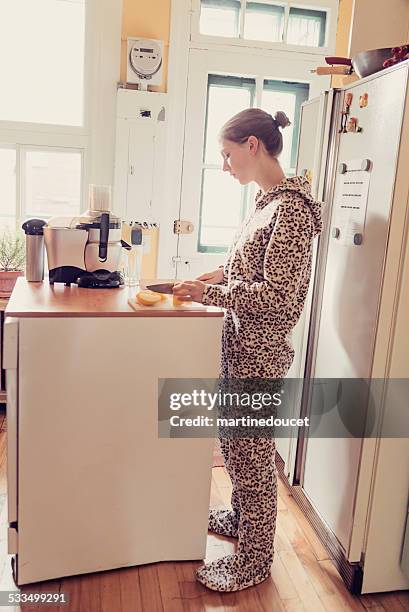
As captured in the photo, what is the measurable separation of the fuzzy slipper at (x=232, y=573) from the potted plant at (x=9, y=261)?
1.68 m

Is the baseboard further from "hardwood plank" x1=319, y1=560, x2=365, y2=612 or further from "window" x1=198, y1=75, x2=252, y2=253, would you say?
"window" x1=198, y1=75, x2=252, y2=253

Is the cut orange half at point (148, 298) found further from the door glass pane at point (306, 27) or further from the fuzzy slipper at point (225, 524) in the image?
the door glass pane at point (306, 27)

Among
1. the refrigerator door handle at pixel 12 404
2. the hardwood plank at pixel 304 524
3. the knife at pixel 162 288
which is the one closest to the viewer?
the refrigerator door handle at pixel 12 404

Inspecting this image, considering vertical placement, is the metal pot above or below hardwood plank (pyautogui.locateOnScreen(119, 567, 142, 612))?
A: above

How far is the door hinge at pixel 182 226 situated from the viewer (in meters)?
3.21

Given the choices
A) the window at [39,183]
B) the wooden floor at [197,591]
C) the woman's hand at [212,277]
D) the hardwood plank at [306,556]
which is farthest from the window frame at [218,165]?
the wooden floor at [197,591]

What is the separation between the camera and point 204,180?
10.6 ft

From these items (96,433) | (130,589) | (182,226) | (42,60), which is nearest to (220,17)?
(42,60)

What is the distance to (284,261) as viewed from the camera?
5.46 feet

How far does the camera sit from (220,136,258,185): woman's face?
1.78 metres

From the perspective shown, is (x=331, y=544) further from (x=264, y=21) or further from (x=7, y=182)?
(x=264, y=21)

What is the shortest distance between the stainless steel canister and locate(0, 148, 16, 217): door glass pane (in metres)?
1.19

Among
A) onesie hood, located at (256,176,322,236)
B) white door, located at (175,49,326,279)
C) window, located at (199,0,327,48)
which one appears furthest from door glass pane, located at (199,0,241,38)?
onesie hood, located at (256,176,322,236)

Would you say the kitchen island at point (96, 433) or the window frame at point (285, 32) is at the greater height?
the window frame at point (285, 32)
